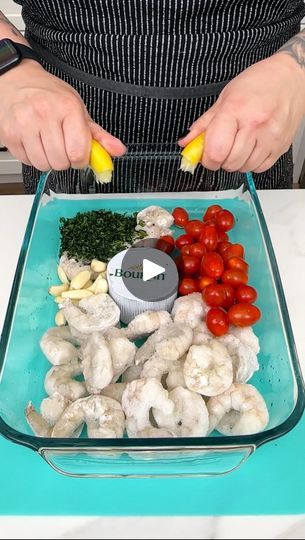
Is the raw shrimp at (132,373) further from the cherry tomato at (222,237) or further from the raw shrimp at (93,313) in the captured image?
the cherry tomato at (222,237)

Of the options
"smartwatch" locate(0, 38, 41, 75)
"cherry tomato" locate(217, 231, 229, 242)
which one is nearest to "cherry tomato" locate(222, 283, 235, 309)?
"cherry tomato" locate(217, 231, 229, 242)

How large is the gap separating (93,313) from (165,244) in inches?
7.6

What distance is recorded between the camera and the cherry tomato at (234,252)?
2.92 feet

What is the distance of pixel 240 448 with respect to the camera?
0.59 meters

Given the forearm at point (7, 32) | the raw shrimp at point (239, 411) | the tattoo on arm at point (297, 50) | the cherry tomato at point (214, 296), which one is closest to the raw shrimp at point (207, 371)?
the raw shrimp at point (239, 411)

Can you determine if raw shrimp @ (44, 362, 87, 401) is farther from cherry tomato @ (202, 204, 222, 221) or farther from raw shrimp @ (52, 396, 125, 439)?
cherry tomato @ (202, 204, 222, 221)

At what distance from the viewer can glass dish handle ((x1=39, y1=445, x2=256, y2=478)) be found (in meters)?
0.59

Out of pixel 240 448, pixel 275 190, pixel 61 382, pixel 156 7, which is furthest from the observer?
pixel 275 190

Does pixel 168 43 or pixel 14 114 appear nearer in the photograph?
pixel 14 114

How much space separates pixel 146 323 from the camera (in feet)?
2.55

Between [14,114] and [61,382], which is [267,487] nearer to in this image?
[61,382]

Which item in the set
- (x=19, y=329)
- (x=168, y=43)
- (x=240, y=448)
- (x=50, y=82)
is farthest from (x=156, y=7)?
(x=240, y=448)

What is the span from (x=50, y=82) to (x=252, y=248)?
419mm

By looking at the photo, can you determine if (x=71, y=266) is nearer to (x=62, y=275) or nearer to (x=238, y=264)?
(x=62, y=275)
